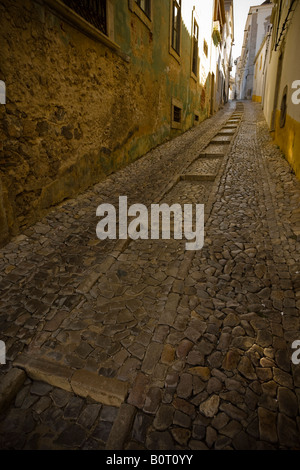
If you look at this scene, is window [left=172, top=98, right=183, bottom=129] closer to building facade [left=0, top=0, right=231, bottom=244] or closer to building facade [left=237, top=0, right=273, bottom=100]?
building facade [left=0, top=0, right=231, bottom=244]

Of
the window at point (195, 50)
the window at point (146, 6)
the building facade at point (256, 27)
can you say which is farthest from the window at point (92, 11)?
the building facade at point (256, 27)

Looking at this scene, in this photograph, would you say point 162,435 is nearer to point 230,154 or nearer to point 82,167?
point 82,167

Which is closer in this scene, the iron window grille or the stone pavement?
the stone pavement

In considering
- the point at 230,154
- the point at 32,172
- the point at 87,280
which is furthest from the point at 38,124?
the point at 230,154

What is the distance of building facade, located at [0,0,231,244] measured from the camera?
10.9 ft

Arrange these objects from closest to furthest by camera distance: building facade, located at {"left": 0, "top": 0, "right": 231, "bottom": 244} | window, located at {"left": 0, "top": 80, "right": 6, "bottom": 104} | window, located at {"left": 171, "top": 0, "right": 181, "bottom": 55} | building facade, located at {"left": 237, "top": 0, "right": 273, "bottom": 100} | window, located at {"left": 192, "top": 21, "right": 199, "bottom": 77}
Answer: window, located at {"left": 0, "top": 80, "right": 6, "bottom": 104} < building facade, located at {"left": 0, "top": 0, "right": 231, "bottom": 244} < window, located at {"left": 171, "top": 0, "right": 181, "bottom": 55} < window, located at {"left": 192, "top": 21, "right": 199, "bottom": 77} < building facade, located at {"left": 237, "top": 0, "right": 273, "bottom": 100}

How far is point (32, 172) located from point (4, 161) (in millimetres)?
487

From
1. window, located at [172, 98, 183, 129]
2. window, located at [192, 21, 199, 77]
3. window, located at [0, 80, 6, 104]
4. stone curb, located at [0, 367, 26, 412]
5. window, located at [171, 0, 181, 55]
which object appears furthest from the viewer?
window, located at [192, 21, 199, 77]

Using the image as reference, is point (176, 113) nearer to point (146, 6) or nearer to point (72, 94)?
point (146, 6)

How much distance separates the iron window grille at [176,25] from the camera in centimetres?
922

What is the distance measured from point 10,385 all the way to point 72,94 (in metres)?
4.35

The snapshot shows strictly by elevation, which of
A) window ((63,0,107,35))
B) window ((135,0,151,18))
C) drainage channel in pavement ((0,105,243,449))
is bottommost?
drainage channel in pavement ((0,105,243,449))

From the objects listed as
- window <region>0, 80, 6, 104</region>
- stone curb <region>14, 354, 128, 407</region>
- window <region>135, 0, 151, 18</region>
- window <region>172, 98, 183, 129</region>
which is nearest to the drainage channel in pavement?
stone curb <region>14, 354, 128, 407</region>

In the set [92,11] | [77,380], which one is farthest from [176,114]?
[77,380]
